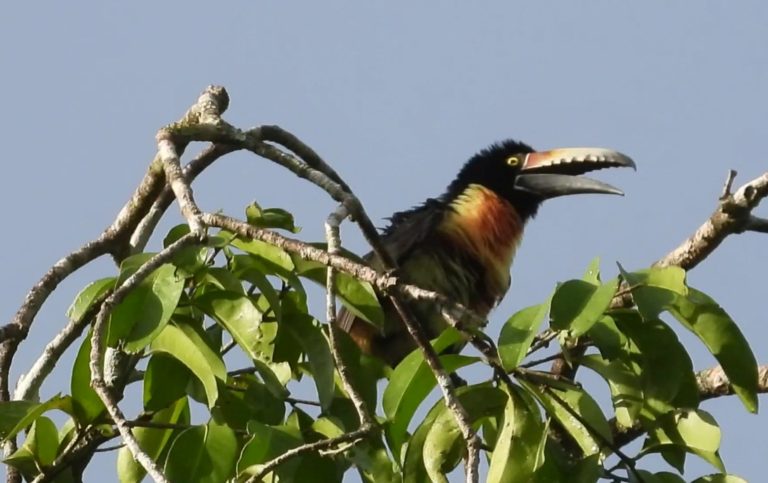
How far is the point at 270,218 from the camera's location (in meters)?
3.12

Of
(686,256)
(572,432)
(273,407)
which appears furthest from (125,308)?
(686,256)

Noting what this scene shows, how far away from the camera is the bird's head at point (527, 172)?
625cm

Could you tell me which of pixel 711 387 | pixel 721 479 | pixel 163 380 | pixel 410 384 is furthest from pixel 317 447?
pixel 711 387

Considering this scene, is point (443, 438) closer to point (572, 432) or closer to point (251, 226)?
point (572, 432)

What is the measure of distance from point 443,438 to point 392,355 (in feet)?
8.54

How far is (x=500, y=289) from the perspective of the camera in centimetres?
579

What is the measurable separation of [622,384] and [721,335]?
0.81ft

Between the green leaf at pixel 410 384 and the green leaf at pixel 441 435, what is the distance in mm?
50

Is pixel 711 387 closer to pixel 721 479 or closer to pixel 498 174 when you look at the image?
pixel 721 479

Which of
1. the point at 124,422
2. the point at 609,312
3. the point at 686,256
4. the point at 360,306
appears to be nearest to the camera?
the point at 124,422

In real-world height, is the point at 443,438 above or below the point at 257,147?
below

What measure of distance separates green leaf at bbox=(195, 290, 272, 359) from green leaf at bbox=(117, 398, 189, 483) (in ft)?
0.95

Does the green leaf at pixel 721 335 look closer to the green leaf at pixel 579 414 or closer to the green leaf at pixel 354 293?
the green leaf at pixel 579 414

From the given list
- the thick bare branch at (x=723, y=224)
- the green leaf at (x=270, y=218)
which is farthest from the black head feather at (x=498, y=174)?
the green leaf at (x=270, y=218)
